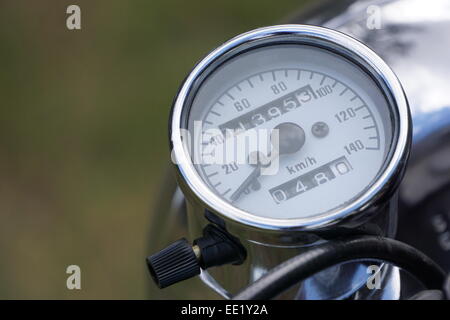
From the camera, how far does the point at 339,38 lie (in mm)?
887

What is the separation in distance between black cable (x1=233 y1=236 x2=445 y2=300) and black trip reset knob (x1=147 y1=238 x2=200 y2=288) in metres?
0.11

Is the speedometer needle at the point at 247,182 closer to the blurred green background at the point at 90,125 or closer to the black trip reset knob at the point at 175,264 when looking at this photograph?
the black trip reset knob at the point at 175,264

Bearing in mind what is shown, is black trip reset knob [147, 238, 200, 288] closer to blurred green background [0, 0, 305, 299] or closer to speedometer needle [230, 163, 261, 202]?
speedometer needle [230, 163, 261, 202]

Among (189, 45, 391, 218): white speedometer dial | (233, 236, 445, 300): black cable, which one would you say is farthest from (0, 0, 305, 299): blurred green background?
(233, 236, 445, 300): black cable

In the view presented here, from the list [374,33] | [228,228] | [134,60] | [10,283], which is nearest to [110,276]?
[10,283]

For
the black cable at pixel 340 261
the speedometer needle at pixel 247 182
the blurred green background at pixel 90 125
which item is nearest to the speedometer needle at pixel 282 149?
the speedometer needle at pixel 247 182

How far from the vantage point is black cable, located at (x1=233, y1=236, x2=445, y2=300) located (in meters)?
0.75

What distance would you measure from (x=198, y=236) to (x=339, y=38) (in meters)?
0.28

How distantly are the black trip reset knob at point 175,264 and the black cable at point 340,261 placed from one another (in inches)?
4.2

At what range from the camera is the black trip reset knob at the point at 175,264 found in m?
0.84

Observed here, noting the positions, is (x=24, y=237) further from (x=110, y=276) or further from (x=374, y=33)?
(x=374, y=33)

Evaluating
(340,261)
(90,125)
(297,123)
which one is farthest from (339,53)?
(90,125)

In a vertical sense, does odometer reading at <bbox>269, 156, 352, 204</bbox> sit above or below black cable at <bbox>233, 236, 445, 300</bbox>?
above

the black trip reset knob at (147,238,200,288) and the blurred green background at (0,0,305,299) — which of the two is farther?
the blurred green background at (0,0,305,299)
